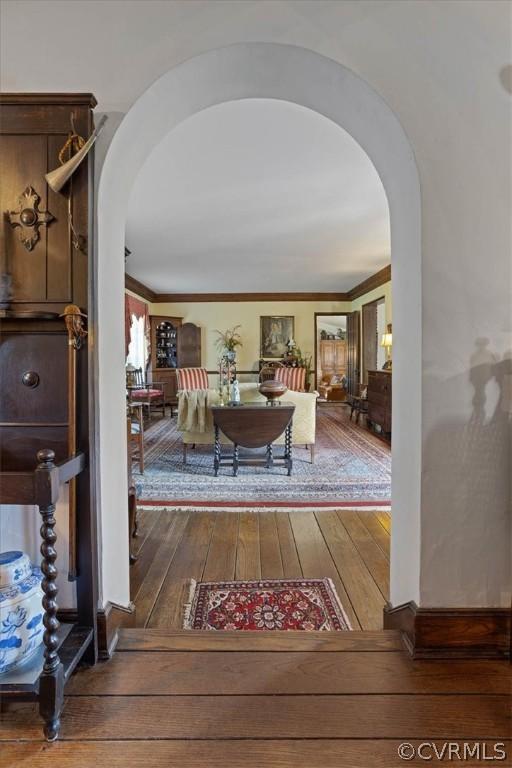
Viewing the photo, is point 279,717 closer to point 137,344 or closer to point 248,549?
point 248,549

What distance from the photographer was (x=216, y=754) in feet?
3.18

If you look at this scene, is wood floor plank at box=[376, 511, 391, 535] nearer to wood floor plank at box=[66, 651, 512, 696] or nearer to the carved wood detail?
wood floor plank at box=[66, 651, 512, 696]

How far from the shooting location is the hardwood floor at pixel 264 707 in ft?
3.20

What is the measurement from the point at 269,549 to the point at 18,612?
4.89ft

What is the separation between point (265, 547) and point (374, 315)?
20.9 ft

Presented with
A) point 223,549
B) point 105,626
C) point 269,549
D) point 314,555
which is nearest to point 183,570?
point 223,549

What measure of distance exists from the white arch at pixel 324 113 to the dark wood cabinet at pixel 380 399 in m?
3.50

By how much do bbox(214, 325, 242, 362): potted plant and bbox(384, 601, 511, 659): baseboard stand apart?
7.63 m

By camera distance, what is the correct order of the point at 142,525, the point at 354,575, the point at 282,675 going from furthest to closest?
the point at 142,525 < the point at 354,575 < the point at 282,675

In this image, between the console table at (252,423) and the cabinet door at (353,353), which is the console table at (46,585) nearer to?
the console table at (252,423)

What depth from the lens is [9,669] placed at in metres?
1.09

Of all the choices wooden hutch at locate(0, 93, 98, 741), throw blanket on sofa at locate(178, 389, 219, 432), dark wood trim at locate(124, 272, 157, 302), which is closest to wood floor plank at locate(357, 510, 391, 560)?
wooden hutch at locate(0, 93, 98, 741)

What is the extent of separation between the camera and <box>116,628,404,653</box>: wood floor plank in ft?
4.37

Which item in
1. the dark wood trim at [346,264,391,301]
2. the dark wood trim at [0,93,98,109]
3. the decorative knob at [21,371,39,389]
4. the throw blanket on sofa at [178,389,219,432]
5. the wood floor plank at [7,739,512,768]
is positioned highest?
the dark wood trim at [346,264,391,301]
